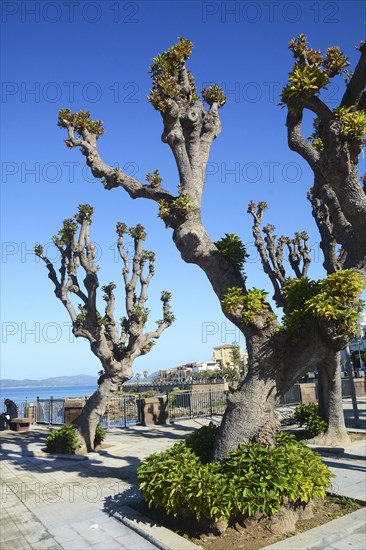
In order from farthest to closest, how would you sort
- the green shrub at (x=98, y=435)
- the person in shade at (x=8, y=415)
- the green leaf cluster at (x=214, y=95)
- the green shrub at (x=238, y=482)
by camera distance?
1. the person in shade at (x=8, y=415)
2. the green shrub at (x=98, y=435)
3. the green leaf cluster at (x=214, y=95)
4. the green shrub at (x=238, y=482)

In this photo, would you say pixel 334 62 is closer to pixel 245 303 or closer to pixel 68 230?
pixel 245 303

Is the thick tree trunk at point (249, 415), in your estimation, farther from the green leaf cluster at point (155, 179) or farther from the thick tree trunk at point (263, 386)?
the green leaf cluster at point (155, 179)

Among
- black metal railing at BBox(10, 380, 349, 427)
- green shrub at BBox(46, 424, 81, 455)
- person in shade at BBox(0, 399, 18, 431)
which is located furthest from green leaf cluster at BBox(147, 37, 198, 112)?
person in shade at BBox(0, 399, 18, 431)

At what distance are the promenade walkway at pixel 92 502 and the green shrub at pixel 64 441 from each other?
346mm

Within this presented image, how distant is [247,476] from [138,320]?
9193 mm

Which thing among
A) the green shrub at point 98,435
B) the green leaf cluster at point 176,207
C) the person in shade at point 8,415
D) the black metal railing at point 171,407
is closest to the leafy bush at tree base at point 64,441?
the green shrub at point 98,435

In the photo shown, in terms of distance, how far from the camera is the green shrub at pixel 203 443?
823 cm

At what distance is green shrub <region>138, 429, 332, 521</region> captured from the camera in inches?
251

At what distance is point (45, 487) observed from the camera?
10.2 metres

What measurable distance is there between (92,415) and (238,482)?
827 centimetres

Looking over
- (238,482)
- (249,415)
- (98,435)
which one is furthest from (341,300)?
(98,435)

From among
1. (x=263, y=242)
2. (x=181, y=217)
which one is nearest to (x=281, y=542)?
(x=181, y=217)

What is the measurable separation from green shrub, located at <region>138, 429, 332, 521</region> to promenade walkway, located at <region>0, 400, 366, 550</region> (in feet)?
1.58

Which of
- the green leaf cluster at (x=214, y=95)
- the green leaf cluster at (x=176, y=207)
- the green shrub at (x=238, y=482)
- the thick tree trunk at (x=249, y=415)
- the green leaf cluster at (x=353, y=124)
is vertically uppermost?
the green leaf cluster at (x=214, y=95)
